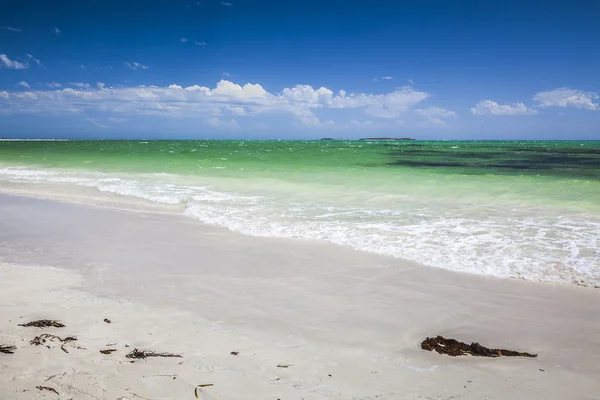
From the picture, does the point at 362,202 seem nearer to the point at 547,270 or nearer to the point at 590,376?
the point at 547,270

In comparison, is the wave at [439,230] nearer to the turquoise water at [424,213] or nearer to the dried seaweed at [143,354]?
the turquoise water at [424,213]

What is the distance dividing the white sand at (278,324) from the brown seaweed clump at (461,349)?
4.0 inches

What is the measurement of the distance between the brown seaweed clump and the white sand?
0.10 meters

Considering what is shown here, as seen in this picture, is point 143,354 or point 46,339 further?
point 46,339

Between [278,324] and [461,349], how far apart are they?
5.98ft

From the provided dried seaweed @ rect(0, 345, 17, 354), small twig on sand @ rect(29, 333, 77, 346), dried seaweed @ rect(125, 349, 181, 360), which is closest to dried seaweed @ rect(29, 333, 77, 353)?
small twig on sand @ rect(29, 333, 77, 346)

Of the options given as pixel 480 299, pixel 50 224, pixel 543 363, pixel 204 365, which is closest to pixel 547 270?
pixel 480 299

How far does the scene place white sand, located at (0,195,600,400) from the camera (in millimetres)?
3295

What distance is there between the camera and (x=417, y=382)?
3.39m

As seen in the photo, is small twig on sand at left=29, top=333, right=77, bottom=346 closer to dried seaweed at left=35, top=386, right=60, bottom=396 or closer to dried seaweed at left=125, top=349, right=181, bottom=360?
dried seaweed at left=125, top=349, right=181, bottom=360

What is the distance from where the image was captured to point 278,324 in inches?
177

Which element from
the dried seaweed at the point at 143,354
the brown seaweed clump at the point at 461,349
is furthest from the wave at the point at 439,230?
the dried seaweed at the point at 143,354

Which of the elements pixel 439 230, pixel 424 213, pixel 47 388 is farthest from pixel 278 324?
pixel 424 213

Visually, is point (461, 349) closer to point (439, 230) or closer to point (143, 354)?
point (143, 354)
